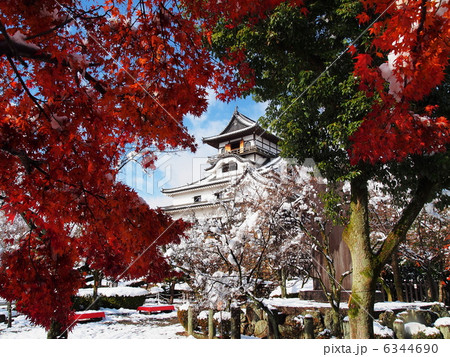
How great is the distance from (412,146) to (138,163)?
11.1 ft

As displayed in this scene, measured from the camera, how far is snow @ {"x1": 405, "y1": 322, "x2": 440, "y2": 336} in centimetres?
336

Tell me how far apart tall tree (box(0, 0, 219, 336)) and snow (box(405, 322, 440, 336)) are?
3.05 meters

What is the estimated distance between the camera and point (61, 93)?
179 centimetres

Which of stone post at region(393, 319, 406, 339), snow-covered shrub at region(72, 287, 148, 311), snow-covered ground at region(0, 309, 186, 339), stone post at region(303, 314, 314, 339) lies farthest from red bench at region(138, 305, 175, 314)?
stone post at region(393, 319, 406, 339)

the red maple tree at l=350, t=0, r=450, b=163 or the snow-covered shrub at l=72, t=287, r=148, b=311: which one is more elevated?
the red maple tree at l=350, t=0, r=450, b=163

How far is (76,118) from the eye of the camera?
5.90ft

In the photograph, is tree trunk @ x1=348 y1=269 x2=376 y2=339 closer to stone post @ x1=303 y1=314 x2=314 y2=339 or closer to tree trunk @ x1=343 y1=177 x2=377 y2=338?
tree trunk @ x1=343 y1=177 x2=377 y2=338

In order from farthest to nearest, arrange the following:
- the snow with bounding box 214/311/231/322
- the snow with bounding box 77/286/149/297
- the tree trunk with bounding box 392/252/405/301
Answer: the snow with bounding box 77/286/149/297 → the tree trunk with bounding box 392/252/405/301 → the snow with bounding box 214/311/231/322

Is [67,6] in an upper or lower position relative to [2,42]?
upper

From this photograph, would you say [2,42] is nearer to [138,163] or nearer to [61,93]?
[61,93]

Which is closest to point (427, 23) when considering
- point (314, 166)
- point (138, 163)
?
point (314, 166)

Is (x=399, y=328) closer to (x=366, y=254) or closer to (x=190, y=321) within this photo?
(x=366, y=254)

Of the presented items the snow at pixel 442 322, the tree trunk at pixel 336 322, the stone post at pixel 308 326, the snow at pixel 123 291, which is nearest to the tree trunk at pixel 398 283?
the snow at pixel 442 322

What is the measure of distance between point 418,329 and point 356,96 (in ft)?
9.14
